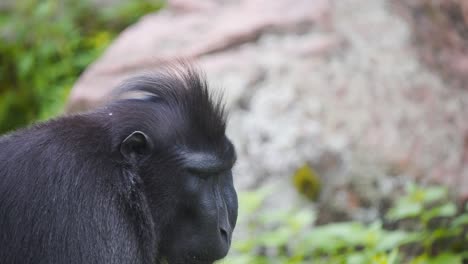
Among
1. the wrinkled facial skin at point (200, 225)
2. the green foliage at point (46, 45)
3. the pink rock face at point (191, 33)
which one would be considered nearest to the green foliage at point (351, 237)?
the wrinkled facial skin at point (200, 225)

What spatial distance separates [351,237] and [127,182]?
1.81 m

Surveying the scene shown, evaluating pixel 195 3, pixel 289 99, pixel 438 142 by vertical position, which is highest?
pixel 195 3

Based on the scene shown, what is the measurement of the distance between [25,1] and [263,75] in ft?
17.2

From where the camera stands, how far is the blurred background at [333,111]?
586 centimetres

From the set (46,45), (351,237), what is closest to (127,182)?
(351,237)

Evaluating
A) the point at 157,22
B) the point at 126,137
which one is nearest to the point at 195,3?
the point at 157,22

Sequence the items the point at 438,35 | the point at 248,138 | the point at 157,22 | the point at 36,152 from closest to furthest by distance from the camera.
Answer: the point at 36,152 → the point at 248,138 → the point at 438,35 → the point at 157,22

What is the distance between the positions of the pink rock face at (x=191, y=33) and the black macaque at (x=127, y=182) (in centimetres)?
277

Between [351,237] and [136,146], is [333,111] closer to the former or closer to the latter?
[351,237]

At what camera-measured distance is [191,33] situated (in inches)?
299

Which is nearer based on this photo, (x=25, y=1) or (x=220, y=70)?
(x=220, y=70)

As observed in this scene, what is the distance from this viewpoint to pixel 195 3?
8070 mm

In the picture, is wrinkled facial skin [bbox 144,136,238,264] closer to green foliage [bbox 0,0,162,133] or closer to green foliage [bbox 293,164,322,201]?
green foliage [bbox 293,164,322,201]

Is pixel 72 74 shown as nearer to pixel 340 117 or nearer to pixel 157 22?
pixel 157 22
